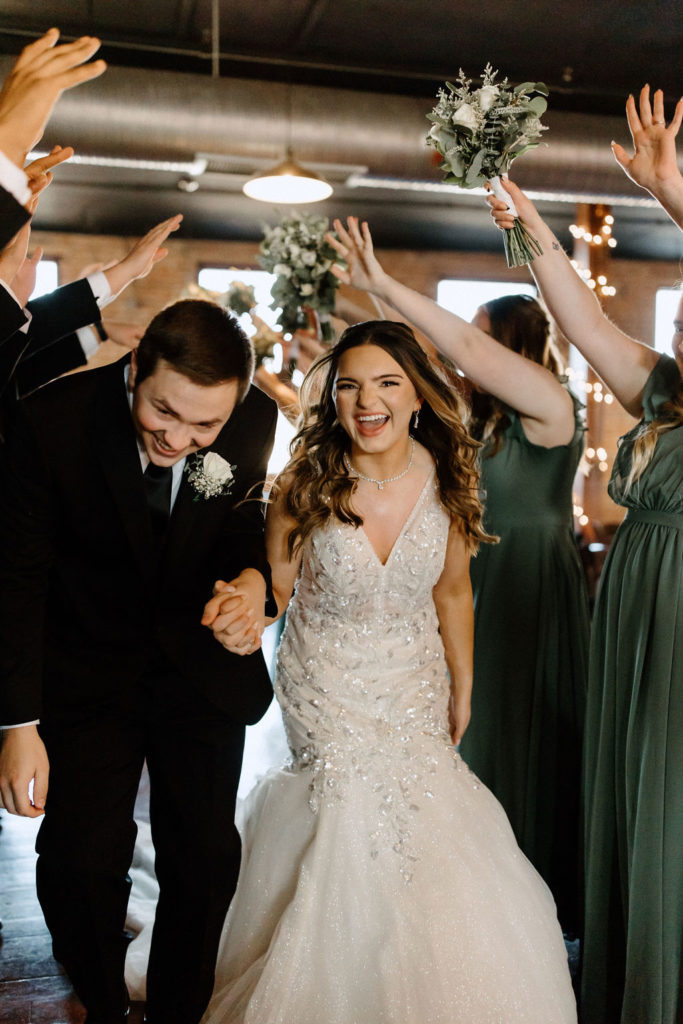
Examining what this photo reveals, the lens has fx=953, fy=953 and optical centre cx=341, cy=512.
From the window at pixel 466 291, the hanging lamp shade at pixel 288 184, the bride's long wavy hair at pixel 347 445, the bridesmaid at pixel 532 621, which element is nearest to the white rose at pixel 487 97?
the bride's long wavy hair at pixel 347 445

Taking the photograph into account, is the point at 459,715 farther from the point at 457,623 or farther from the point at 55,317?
the point at 55,317

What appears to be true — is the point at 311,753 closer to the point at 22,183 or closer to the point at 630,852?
the point at 630,852

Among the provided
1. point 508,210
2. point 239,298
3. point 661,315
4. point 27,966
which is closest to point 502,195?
point 508,210

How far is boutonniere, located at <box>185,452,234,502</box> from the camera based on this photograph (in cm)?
243

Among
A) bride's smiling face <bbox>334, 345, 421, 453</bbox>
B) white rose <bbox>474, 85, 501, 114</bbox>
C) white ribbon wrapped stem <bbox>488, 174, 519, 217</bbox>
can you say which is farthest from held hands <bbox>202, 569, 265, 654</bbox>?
white rose <bbox>474, 85, 501, 114</bbox>

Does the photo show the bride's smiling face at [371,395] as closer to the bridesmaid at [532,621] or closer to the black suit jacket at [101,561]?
the black suit jacket at [101,561]

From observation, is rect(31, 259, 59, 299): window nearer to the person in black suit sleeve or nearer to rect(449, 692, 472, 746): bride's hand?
the person in black suit sleeve

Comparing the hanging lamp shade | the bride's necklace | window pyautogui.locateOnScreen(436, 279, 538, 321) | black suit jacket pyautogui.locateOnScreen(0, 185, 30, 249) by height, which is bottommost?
the bride's necklace

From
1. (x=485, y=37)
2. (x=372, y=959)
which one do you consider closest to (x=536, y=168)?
(x=485, y=37)

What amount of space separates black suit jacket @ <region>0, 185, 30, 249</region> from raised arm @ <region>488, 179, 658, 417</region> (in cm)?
144

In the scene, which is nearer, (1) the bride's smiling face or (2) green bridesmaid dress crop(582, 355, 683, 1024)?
(2) green bridesmaid dress crop(582, 355, 683, 1024)

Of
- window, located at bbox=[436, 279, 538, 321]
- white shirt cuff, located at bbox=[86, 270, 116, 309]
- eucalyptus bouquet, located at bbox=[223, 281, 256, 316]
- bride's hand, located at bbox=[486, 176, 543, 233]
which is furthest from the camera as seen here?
window, located at bbox=[436, 279, 538, 321]

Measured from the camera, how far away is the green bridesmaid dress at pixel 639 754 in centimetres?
250

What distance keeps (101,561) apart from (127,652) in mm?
247
